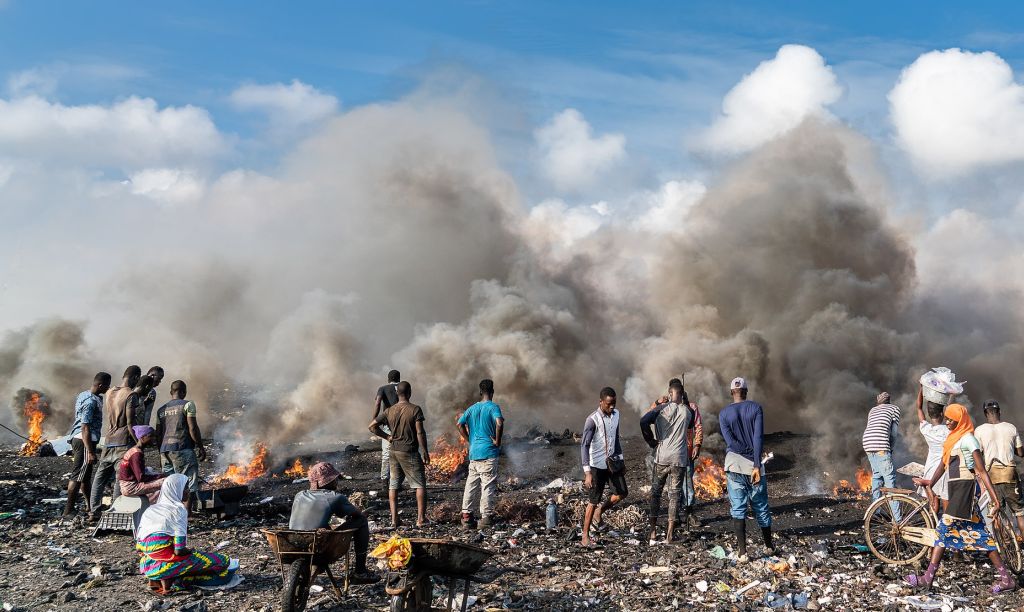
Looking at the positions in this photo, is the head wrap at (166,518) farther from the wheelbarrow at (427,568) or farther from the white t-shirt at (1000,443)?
the white t-shirt at (1000,443)

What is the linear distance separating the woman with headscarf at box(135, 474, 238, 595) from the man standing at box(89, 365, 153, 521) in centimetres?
319

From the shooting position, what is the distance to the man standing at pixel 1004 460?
7953mm

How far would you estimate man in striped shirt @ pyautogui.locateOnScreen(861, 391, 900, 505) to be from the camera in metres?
9.76

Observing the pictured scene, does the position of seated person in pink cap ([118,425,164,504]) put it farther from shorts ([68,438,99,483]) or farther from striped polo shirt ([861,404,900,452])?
striped polo shirt ([861,404,900,452])

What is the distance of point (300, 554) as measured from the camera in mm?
6105

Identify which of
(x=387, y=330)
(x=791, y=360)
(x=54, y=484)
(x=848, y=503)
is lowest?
(x=848, y=503)

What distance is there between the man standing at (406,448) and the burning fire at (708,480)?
5.27 metres

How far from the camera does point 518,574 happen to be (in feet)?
25.9

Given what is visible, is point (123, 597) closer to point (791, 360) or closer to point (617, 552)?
point (617, 552)

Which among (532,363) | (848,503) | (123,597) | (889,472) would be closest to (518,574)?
(123,597)

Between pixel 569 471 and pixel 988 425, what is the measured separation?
9.76m

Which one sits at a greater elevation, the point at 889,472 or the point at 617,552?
the point at 889,472

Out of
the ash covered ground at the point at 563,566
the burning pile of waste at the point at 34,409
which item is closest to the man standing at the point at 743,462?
the ash covered ground at the point at 563,566

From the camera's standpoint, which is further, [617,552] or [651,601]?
[617,552]
